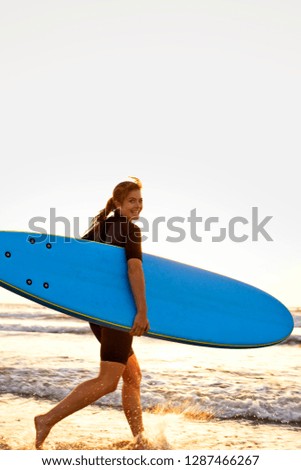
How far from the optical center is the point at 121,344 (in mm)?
3002

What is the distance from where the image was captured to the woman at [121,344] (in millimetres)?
2965

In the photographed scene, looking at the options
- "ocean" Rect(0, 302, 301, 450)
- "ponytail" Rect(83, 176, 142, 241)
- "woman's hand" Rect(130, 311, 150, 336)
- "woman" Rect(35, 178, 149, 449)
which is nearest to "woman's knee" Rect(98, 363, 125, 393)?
"woman" Rect(35, 178, 149, 449)

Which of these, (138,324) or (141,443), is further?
(141,443)

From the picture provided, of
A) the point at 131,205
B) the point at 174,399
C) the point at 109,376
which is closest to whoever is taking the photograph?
the point at 109,376

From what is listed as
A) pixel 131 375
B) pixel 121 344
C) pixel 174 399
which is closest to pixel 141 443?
pixel 131 375

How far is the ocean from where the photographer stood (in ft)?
12.3

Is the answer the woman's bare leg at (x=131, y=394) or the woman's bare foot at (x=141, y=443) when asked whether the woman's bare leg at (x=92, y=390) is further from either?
the woman's bare foot at (x=141, y=443)

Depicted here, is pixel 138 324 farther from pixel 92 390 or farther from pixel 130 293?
pixel 92 390

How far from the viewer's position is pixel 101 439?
12.2 ft

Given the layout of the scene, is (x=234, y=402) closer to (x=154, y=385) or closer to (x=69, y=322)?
(x=154, y=385)

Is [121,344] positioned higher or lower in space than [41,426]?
higher

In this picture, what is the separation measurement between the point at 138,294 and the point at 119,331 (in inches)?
8.8

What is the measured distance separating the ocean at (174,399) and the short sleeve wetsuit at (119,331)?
723mm

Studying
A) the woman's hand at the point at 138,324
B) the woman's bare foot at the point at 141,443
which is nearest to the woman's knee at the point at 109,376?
the woman's hand at the point at 138,324
